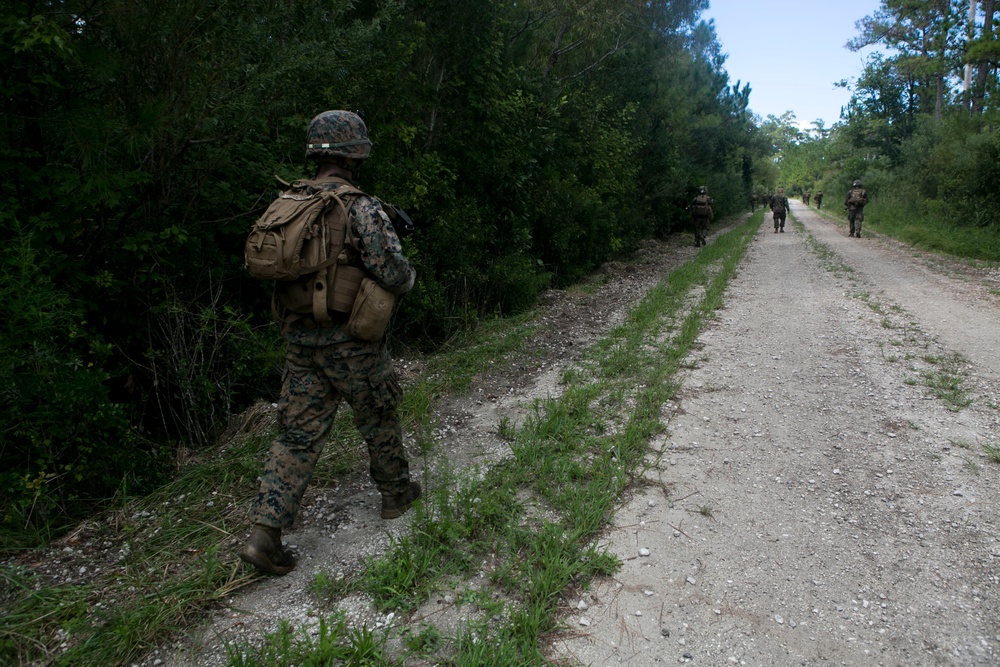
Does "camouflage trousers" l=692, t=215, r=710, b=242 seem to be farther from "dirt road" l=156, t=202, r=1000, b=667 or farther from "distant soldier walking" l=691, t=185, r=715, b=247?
"dirt road" l=156, t=202, r=1000, b=667

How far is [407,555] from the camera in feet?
9.74

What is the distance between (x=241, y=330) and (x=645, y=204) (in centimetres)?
1504

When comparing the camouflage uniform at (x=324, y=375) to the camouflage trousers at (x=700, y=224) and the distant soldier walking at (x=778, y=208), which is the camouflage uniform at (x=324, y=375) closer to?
the camouflage trousers at (x=700, y=224)

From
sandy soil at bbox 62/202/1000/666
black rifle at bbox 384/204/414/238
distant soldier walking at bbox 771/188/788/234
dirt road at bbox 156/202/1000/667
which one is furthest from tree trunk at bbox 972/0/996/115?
black rifle at bbox 384/204/414/238

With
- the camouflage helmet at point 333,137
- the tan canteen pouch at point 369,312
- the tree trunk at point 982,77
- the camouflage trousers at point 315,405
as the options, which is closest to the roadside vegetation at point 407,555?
the camouflage trousers at point 315,405

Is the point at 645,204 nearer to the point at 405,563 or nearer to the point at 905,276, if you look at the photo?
the point at 905,276

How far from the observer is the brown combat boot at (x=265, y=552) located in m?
2.83

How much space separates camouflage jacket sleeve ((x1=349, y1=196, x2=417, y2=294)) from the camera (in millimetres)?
3080

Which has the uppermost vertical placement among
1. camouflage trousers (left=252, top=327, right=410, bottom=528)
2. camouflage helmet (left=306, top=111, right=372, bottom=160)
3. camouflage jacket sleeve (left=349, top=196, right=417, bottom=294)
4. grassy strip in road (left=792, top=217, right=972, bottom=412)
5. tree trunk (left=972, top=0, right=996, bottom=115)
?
tree trunk (left=972, top=0, right=996, bottom=115)

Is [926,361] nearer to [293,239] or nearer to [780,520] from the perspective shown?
[780,520]

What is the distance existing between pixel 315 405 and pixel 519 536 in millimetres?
1277

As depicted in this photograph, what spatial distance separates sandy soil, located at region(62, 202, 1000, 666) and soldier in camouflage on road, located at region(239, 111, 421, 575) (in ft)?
1.46

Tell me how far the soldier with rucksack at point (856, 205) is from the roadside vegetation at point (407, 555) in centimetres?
1968

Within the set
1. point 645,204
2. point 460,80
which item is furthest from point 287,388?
point 645,204
